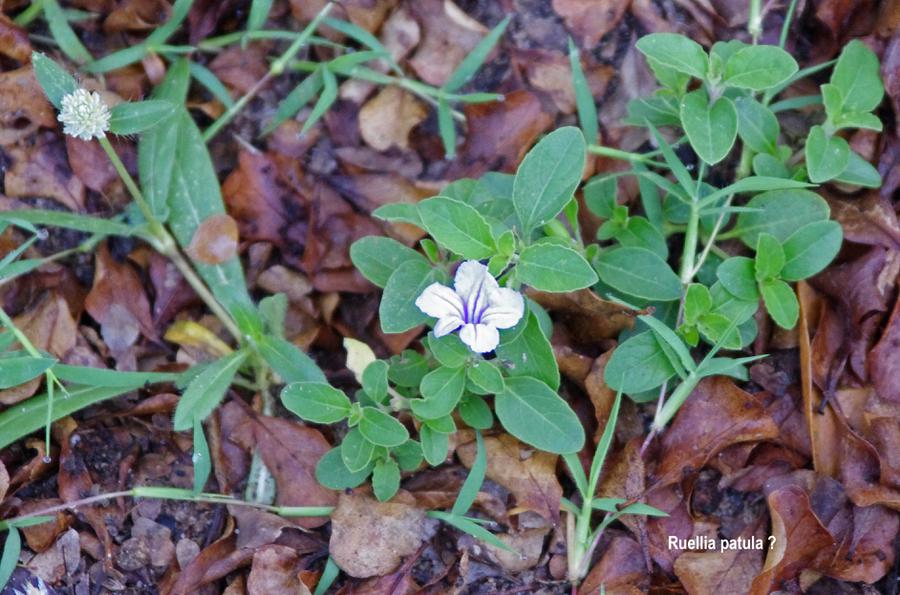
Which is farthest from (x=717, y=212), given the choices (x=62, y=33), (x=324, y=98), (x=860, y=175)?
(x=62, y=33)

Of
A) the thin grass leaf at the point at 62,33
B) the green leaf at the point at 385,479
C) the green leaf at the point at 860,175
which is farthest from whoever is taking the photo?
the thin grass leaf at the point at 62,33

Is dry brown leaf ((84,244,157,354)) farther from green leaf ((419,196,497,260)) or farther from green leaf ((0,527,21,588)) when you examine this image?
green leaf ((419,196,497,260))

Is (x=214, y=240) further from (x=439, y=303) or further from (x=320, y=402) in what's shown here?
(x=439, y=303)

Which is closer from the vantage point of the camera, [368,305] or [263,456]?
[263,456]

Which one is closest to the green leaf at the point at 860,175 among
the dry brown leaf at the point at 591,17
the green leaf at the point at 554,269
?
the dry brown leaf at the point at 591,17

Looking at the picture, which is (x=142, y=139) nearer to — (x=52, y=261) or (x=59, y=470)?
(x=52, y=261)

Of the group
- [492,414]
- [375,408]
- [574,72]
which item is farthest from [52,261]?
[574,72]

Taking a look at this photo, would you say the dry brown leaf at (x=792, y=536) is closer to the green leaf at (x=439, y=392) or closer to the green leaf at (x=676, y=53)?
the green leaf at (x=439, y=392)
